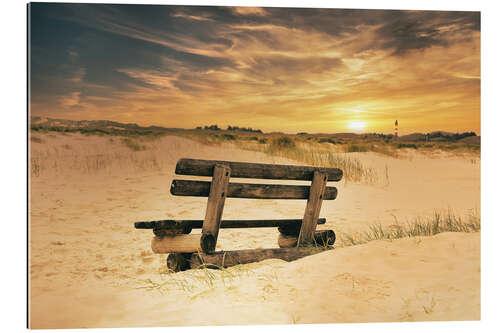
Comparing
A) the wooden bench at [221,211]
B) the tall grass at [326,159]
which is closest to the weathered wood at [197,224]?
the wooden bench at [221,211]

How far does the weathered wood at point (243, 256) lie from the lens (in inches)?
174

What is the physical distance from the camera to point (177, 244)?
439 centimetres

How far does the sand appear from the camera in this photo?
12.7 ft

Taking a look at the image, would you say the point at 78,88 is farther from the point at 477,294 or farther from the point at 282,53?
the point at 477,294

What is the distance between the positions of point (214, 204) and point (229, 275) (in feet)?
2.35

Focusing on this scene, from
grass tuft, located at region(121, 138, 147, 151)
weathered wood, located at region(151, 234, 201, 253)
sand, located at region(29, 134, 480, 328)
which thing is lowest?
sand, located at region(29, 134, 480, 328)

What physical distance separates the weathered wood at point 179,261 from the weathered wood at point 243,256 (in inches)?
4.8

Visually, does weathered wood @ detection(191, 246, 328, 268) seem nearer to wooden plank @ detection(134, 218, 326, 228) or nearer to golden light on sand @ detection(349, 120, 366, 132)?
wooden plank @ detection(134, 218, 326, 228)

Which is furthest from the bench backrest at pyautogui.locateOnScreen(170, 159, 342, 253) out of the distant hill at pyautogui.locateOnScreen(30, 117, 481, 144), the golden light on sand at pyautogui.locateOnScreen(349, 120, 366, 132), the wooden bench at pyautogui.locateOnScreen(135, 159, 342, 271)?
the distant hill at pyautogui.locateOnScreen(30, 117, 481, 144)

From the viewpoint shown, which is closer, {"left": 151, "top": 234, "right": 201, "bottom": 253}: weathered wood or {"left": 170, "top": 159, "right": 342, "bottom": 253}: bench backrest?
{"left": 170, "top": 159, "right": 342, "bottom": 253}: bench backrest

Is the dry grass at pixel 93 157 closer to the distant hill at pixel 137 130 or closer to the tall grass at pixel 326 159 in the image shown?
the distant hill at pixel 137 130

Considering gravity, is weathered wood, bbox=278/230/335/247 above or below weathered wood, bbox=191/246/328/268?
above

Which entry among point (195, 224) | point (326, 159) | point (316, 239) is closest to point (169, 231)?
point (195, 224)

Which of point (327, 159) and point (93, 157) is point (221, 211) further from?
point (327, 159)
